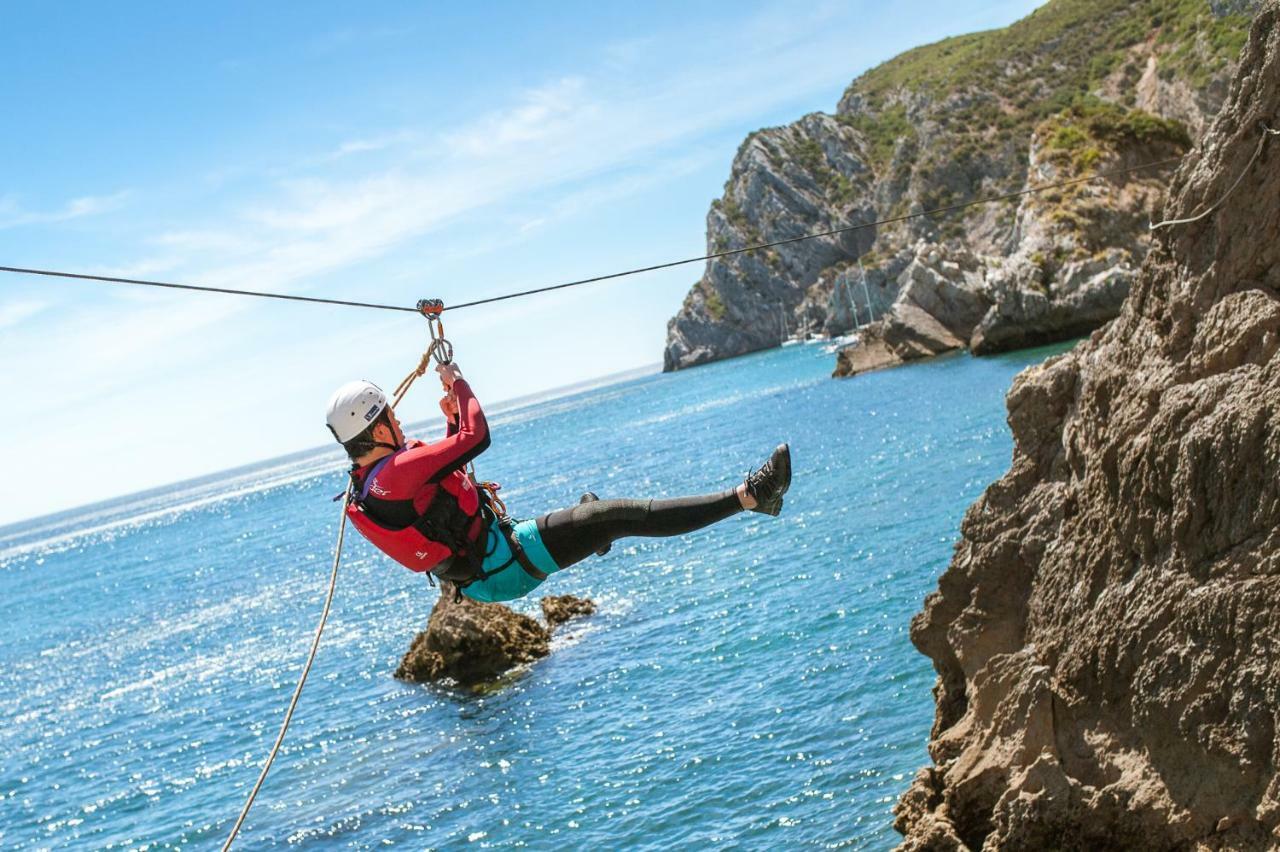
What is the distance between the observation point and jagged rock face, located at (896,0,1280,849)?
7.07 m

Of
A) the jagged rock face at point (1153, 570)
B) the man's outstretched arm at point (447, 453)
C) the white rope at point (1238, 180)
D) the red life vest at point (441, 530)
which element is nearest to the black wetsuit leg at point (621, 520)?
the red life vest at point (441, 530)

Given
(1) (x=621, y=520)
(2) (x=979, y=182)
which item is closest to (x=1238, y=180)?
(1) (x=621, y=520)

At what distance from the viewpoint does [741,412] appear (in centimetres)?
7350

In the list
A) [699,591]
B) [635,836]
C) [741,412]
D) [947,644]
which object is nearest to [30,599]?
[741,412]

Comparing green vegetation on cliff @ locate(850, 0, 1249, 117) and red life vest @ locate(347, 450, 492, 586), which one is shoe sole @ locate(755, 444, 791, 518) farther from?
green vegetation on cliff @ locate(850, 0, 1249, 117)

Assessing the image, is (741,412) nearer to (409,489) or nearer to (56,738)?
(56,738)

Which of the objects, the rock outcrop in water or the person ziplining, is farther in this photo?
the rock outcrop in water

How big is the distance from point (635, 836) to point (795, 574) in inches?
467

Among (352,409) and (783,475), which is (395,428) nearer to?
(352,409)

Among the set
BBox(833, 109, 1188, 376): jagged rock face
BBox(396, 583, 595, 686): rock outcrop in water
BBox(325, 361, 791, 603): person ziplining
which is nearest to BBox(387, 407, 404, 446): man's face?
BBox(325, 361, 791, 603): person ziplining

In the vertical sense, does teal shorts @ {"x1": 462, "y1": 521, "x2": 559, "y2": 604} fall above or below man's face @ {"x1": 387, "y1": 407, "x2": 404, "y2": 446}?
below

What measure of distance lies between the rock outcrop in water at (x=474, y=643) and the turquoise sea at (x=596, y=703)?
0.68 m

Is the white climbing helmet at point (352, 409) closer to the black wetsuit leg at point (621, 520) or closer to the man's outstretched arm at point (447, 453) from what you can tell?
the man's outstretched arm at point (447, 453)

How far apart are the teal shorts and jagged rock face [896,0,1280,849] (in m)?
4.40
